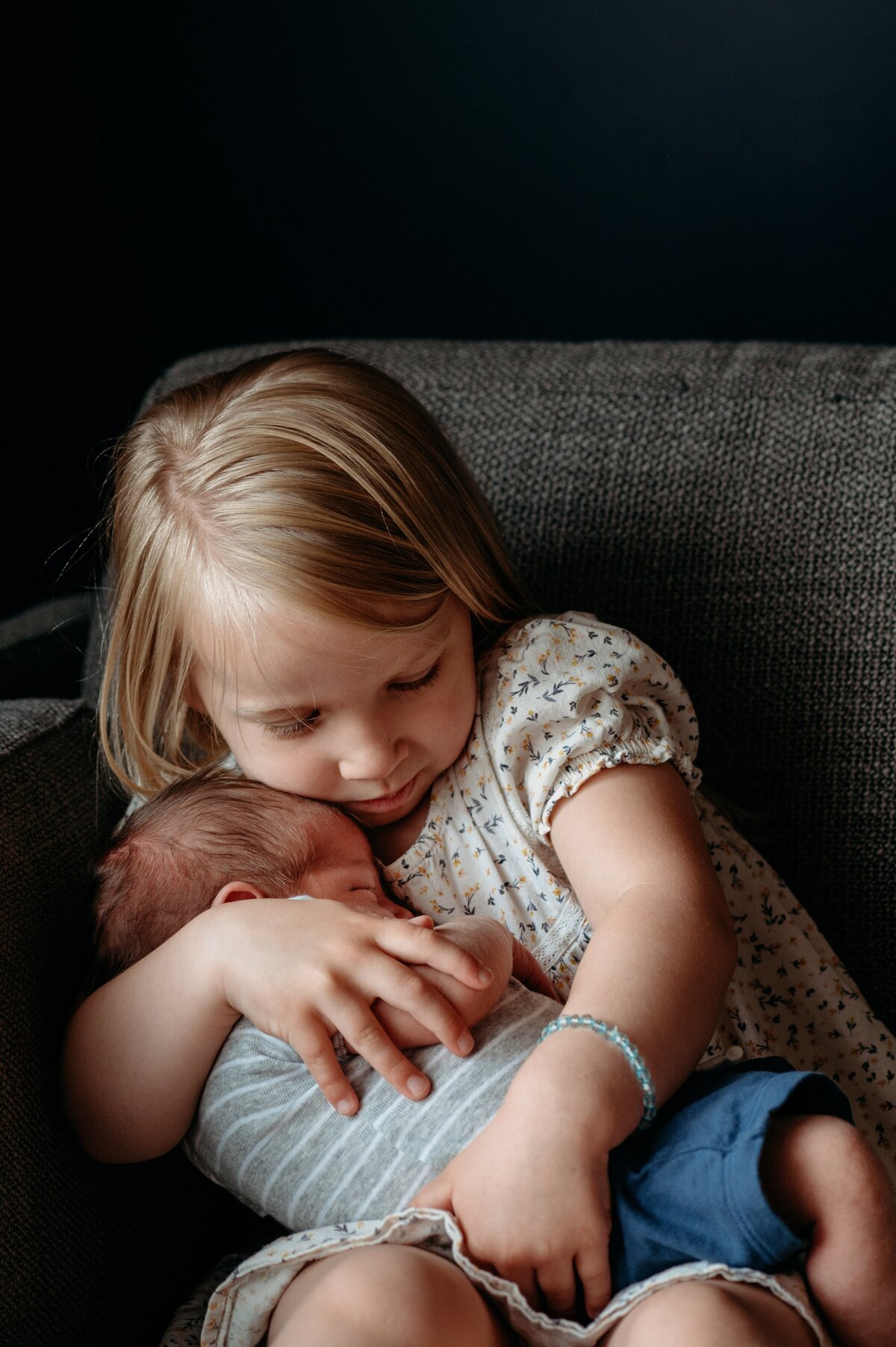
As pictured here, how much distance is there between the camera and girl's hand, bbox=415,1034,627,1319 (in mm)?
702

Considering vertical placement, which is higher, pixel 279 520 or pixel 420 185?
pixel 420 185

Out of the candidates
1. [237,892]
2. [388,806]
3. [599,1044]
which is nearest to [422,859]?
[388,806]

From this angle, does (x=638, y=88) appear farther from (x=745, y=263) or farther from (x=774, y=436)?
(x=774, y=436)

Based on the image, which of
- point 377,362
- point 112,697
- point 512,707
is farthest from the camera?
point 377,362

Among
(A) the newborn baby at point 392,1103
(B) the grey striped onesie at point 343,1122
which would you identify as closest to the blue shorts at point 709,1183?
(A) the newborn baby at point 392,1103

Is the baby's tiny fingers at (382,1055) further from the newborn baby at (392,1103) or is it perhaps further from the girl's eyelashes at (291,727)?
the girl's eyelashes at (291,727)

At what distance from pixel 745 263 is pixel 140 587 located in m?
0.99

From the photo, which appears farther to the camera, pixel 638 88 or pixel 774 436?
pixel 638 88

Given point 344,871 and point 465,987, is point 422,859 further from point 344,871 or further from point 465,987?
point 465,987

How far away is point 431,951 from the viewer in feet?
2.63

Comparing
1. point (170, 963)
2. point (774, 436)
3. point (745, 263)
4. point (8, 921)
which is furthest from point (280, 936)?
point (745, 263)

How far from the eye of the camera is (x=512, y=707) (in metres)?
0.95

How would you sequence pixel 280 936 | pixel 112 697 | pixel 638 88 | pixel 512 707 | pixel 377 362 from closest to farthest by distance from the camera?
pixel 280 936
pixel 512 707
pixel 112 697
pixel 377 362
pixel 638 88

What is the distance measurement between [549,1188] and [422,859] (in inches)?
13.3
